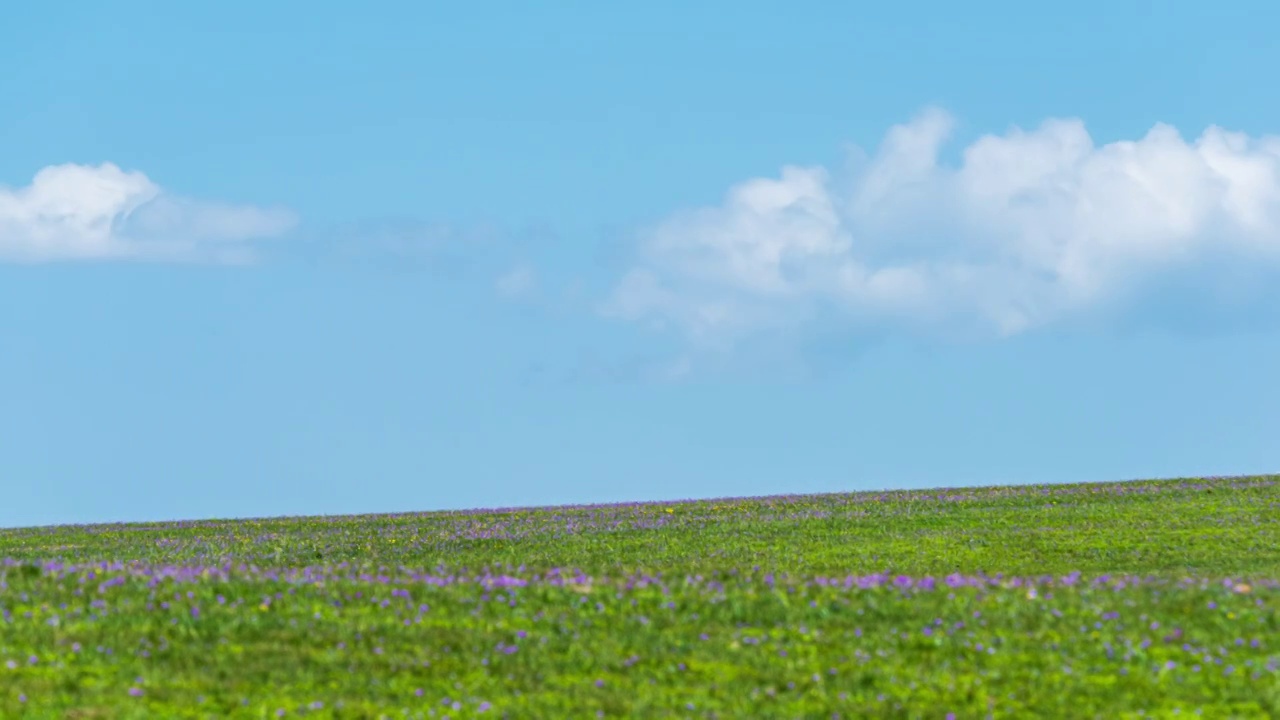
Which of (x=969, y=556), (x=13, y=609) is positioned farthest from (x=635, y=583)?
(x=969, y=556)

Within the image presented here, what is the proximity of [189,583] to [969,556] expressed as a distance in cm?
2231

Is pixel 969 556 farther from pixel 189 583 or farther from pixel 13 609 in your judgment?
pixel 13 609

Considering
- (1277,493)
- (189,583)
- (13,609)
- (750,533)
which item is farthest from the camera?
(1277,493)

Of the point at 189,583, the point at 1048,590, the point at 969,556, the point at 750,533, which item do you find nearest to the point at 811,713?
the point at 1048,590

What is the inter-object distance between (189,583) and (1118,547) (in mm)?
25566

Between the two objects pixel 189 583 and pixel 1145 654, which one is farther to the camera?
pixel 189 583

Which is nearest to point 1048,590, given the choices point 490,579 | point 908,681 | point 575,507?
point 908,681

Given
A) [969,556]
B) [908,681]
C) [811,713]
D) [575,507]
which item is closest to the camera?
[811,713]

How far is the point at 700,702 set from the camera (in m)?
15.3

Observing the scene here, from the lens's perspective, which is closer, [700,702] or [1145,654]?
[700,702]

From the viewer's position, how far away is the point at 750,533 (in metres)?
42.0

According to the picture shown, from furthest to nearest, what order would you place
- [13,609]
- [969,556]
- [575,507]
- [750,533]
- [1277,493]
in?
[575,507] → [1277,493] → [750,533] → [969,556] → [13,609]

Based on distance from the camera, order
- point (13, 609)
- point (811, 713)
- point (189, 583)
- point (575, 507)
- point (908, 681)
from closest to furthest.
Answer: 1. point (811, 713)
2. point (908, 681)
3. point (13, 609)
4. point (189, 583)
5. point (575, 507)

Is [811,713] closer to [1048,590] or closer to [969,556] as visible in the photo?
[1048,590]
